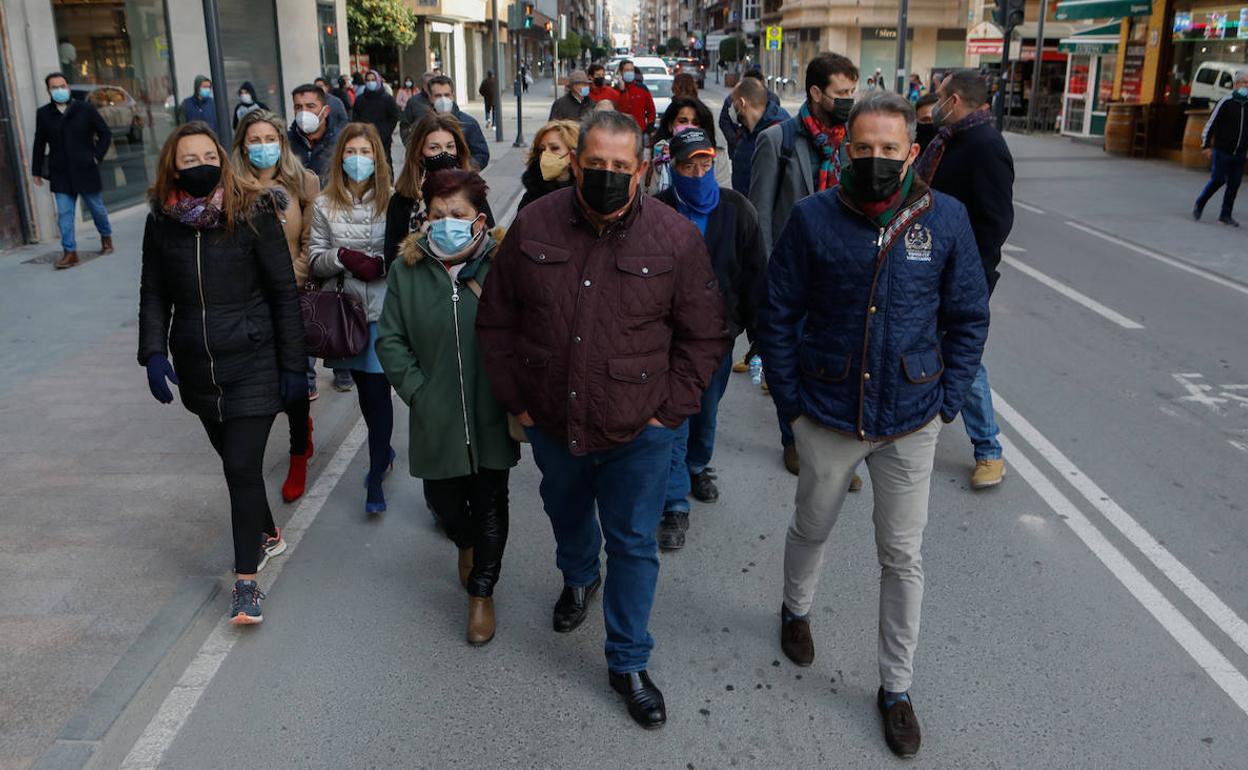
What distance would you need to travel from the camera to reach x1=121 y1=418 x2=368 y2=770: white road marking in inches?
138

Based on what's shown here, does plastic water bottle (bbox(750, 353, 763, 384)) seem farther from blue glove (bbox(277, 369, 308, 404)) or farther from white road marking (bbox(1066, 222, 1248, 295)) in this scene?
white road marking (bbox(1066, 222, 1248, 295))

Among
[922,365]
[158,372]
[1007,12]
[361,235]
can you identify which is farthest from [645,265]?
[1007,12]

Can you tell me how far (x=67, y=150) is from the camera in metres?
11.2

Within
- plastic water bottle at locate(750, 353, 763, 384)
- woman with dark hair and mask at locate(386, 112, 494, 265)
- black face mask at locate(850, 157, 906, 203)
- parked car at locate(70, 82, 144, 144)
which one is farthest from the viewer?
parked car at locate(70, 82, 144, 144)

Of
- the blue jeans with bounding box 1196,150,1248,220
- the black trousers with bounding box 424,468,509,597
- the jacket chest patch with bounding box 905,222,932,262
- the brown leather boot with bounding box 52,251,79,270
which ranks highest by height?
the jacket chest patch with bounding box 905,222,932,262

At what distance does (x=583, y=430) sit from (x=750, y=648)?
125 cm

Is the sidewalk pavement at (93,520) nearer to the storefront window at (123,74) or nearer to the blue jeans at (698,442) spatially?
A: the blue jeans at (698,442)

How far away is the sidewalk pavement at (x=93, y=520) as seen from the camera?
3.77m

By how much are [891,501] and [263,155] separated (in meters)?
3.75

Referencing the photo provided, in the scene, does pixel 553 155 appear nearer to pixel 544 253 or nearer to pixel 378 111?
pixel 544 253

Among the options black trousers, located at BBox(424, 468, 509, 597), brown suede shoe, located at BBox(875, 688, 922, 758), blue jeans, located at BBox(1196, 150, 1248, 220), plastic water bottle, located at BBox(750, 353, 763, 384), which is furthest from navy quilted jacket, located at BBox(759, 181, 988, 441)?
blue jeans, located at BBox(1196, 150, 1248, 220)

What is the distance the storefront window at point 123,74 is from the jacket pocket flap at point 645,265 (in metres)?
12.0

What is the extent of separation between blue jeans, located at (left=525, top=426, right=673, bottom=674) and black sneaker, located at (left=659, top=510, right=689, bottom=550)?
120 cm

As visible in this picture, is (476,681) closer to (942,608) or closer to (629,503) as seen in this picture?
(629,503)
